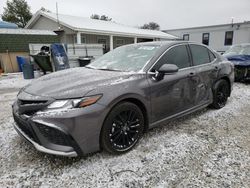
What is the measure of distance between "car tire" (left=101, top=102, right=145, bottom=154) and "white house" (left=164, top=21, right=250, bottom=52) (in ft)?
73.1

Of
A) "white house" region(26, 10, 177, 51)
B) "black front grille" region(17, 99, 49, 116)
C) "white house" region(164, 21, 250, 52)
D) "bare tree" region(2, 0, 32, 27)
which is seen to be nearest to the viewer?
"black front grille" region(17, 99, 49, 116)

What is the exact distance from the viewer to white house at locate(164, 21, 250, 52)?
2027cm

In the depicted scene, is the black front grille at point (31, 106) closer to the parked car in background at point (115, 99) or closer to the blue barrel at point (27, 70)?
the parked car in background at point (115, 99)

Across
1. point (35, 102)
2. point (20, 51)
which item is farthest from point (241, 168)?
point (20, 51)

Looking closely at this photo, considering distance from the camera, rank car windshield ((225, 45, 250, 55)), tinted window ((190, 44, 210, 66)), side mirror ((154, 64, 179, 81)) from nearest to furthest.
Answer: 1. side mirror ((154, 64, 179, 81))
2. tinted window ((190, 44, 210, 66))
3. car windshield ((225, 45, 250, 55))

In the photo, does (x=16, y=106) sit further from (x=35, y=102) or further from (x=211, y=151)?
(x=211, y=151)

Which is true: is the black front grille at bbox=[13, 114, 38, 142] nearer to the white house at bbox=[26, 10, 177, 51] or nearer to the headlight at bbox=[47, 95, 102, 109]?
the headlight at bbox=[47, 95, 102, 109]

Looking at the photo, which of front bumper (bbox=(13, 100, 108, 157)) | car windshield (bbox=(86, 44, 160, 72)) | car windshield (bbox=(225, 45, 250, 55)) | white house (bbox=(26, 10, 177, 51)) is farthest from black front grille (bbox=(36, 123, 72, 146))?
white house (bbox=(26, 10, 177, 51))

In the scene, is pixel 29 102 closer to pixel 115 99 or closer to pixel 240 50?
pixel 115 99

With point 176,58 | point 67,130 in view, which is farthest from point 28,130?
point 176,58

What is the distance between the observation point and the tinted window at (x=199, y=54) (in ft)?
11.9

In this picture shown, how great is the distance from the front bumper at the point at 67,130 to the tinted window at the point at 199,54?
2.25m

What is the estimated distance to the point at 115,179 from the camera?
84.9 inches

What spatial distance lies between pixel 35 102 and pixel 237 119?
3.68 meters
